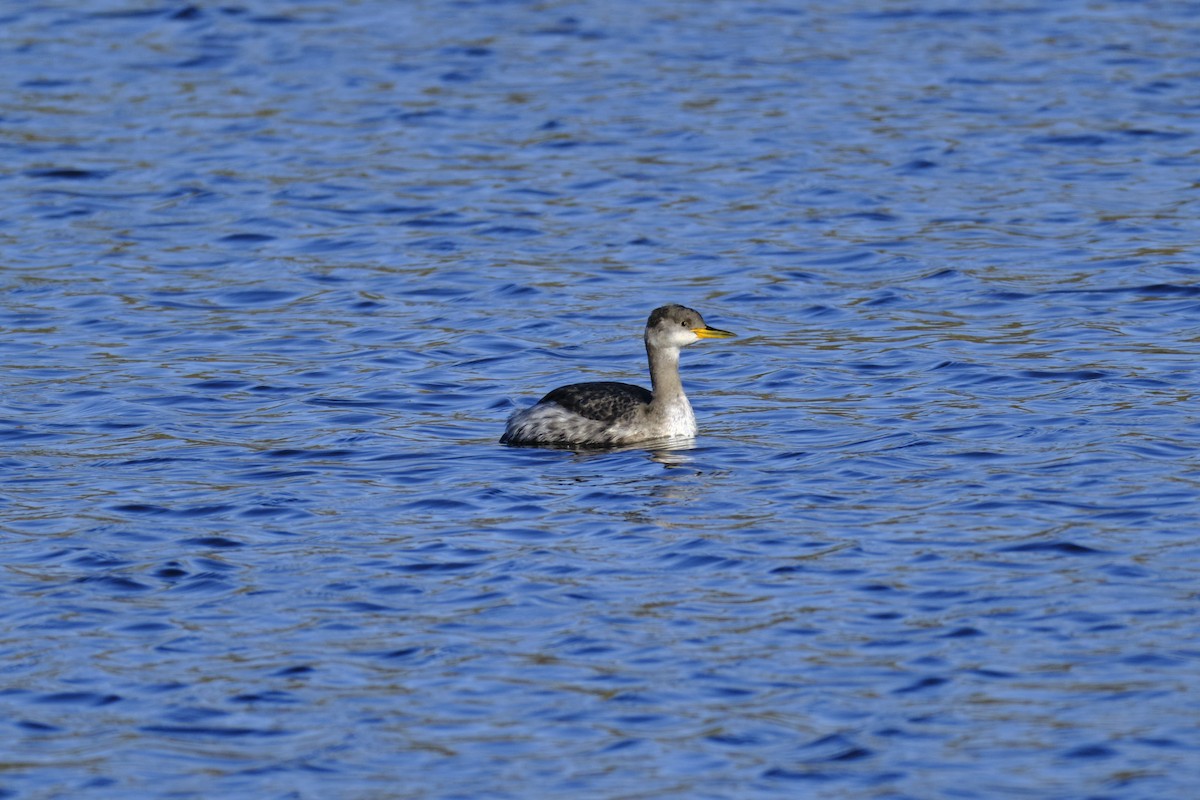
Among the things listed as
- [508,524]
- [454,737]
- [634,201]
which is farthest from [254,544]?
[634,201]

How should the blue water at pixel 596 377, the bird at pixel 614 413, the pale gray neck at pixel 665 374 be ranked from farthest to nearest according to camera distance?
the pale gray neck at pixel 665 374, the bird at pixel 614 413, the blue water at pixel 596 377

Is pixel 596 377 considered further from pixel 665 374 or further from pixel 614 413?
pixel 614 413

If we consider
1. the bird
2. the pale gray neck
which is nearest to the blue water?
the bird

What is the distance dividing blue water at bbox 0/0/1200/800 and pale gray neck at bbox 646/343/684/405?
48cm

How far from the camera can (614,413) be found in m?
14.8

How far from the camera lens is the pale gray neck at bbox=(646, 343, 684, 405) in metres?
15.0

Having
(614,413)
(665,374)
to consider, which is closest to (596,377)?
(665,374)

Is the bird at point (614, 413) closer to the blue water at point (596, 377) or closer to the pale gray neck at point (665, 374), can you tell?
the pale gray neck at point (665, 374)

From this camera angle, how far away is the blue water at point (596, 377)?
377 inches

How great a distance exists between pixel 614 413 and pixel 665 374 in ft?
1.88

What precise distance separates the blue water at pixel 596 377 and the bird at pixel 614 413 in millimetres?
181

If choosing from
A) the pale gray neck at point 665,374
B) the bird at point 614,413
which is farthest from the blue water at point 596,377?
the pale gray neck at point 665,374

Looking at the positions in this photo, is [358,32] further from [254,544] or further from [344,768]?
[344,768]

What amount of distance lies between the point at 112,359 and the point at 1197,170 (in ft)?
40.2
